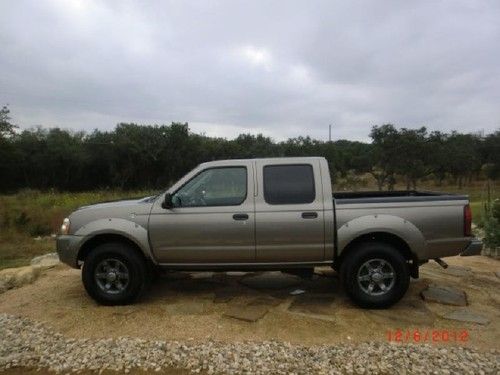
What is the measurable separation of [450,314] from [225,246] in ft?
9.27

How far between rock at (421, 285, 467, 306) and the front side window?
9.25ft

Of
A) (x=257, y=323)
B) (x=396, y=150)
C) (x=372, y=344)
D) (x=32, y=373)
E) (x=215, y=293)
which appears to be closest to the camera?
(x=32, y=373)

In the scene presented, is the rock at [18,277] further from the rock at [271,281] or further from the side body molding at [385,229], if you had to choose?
the side body molding at [385,229]

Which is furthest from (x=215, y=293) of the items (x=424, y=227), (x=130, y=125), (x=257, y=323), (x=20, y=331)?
(x=130, y=125)

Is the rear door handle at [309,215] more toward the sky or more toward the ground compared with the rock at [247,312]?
more toward the sky

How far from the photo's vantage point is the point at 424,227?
5.20 m

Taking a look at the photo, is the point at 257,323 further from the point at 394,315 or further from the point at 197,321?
the point at 394,315

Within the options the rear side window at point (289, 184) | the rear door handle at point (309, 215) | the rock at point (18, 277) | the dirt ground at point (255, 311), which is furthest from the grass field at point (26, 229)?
the rear door handle at point (309, 215)

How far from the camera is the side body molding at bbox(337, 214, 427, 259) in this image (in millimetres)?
5188

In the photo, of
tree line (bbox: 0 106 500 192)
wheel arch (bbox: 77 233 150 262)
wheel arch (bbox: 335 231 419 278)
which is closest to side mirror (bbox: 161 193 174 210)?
wheel arch (bbox: 77 233 150 262)

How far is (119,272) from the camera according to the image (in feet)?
18.1
